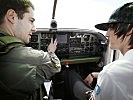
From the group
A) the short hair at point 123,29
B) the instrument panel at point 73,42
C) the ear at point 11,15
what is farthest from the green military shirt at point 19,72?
the instrument panel at point 73,42

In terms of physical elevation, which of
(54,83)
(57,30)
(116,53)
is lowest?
(54,83)

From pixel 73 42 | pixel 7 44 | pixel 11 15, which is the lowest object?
pixel 73 42

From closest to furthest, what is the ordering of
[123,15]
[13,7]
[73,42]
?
[123,15] < [13,7] < [73,42]

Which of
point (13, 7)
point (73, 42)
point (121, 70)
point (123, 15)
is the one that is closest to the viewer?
point (121, 70)

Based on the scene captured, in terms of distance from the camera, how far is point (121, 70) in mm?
868

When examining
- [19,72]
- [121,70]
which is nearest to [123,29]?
[121,70]

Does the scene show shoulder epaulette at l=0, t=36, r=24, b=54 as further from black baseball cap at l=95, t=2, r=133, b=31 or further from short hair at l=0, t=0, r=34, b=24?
black baseball cap at l=95, t=2, r=133, b=31

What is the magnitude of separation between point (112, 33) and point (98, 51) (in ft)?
5.16

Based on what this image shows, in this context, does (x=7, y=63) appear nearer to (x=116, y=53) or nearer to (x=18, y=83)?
(x=18, y=83)

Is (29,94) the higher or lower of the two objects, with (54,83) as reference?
higher

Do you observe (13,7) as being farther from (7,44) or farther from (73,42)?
(73,42)

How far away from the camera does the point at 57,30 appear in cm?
220

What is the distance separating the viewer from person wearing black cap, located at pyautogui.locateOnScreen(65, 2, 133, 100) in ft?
2.86

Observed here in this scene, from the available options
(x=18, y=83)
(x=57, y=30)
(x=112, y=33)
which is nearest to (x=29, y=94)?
(x=18, y=83)
